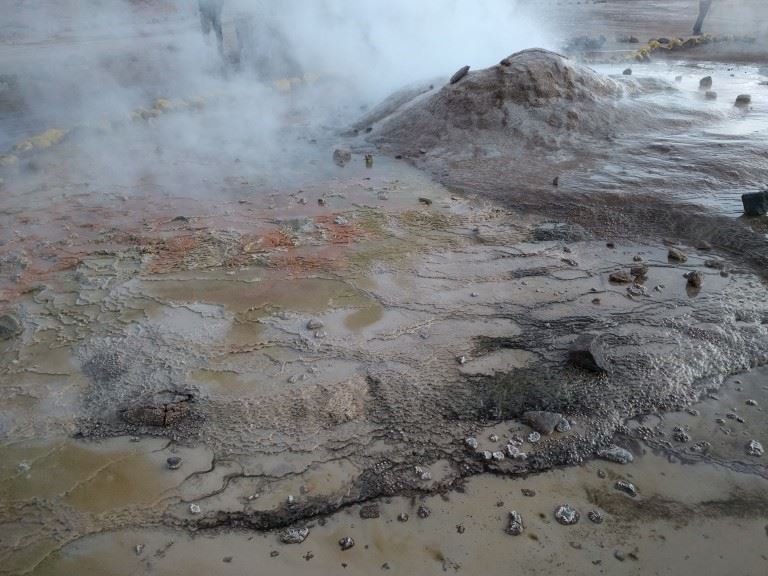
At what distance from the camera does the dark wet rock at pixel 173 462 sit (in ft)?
7.01

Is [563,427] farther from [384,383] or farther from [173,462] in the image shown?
[173,462]

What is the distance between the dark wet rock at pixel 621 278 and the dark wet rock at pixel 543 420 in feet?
4.02

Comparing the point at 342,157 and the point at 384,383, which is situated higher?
the point at 342,157

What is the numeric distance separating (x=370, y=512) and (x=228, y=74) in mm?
9128

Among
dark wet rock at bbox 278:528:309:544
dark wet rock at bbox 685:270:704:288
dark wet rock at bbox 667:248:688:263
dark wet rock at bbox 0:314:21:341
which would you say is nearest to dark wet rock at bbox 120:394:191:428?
dark wet rock at bbox 278:528:309:544

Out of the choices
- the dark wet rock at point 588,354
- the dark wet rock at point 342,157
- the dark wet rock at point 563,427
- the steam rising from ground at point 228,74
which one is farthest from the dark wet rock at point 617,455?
the steam rising from ground at point 228,74

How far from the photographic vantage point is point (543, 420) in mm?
2227

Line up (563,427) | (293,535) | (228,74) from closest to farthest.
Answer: (293,535) < (563,427) < (228,74)

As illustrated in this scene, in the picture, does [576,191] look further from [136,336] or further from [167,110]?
[167,110]

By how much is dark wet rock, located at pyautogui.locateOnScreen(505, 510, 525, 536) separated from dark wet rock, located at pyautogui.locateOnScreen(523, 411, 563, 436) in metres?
0.42

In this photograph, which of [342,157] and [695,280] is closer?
[695,280]

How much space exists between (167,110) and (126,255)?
4.61 m

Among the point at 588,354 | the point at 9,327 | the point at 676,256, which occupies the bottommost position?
the point at 9,327

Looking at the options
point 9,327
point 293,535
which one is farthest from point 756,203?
point 9,327
